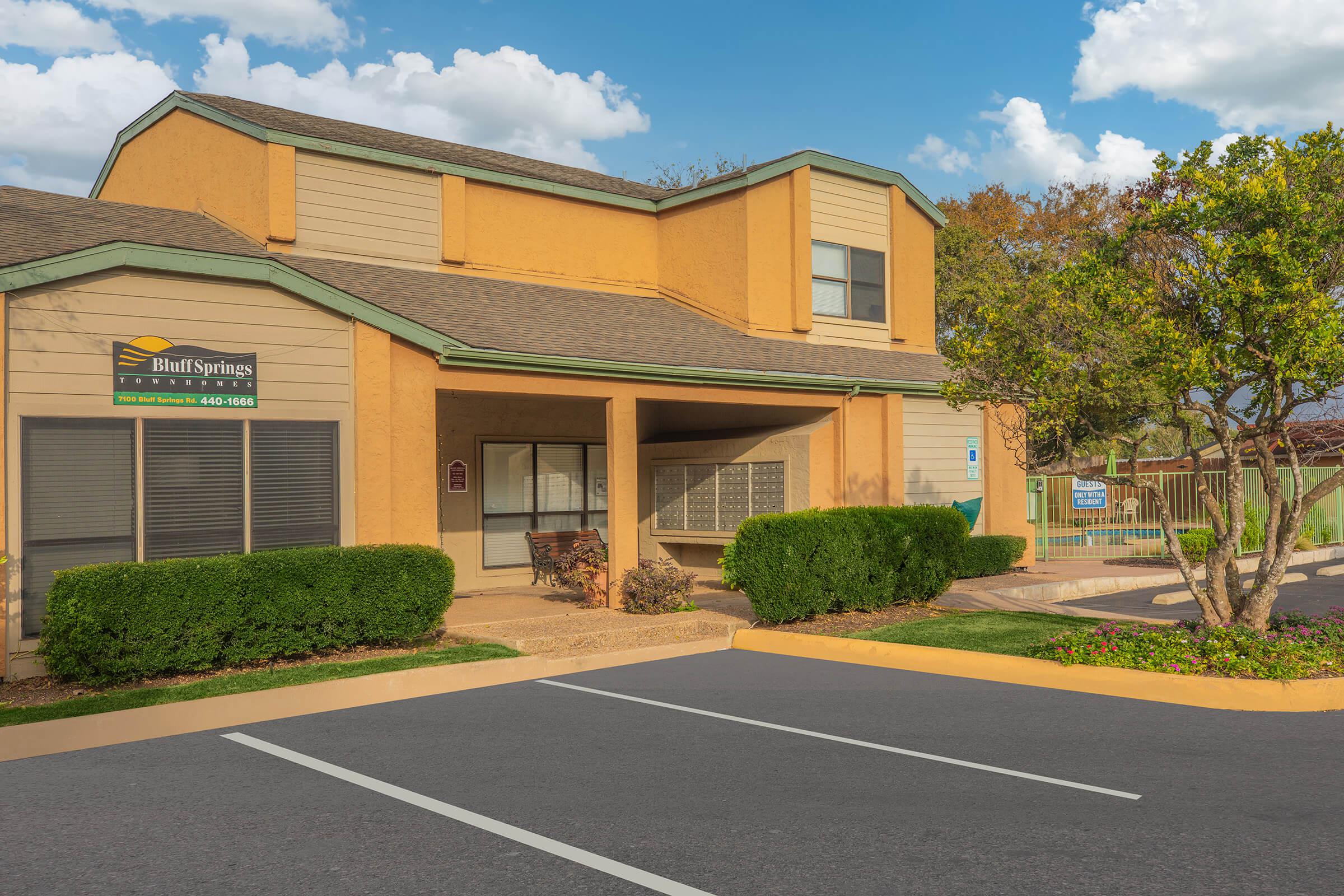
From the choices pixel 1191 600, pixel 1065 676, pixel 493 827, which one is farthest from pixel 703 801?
pixel 1191 600

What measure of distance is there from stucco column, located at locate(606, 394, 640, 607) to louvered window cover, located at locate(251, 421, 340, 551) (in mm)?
3804

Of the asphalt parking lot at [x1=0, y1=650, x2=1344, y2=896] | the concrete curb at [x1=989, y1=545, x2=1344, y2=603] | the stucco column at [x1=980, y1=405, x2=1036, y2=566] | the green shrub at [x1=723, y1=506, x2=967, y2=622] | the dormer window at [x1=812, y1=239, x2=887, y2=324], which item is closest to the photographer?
the asphalt parking lot at [x1=0, y1=650, x2=1344, y2=896]

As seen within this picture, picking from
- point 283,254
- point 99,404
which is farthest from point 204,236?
point 99,404

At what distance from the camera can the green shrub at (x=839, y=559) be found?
1326 cm

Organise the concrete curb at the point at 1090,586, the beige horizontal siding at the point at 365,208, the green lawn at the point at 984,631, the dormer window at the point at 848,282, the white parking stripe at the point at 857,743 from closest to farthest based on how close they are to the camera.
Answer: the white parking stripe at the point at 857,743 < the green lawn at the point at 984,631 < the beige horizontal siding at the point at 365,208 < the concrete curb at the point at 1090,586 < the dormer window at the point at 848,282

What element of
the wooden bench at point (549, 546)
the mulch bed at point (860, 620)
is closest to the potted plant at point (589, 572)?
the wooden bench at point (549, 546)

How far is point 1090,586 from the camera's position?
17984mm

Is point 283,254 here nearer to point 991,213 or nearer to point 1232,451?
point 1232,451

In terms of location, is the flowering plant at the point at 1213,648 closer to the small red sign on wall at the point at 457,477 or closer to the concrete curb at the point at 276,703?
the concrete curb at the point at 276,703

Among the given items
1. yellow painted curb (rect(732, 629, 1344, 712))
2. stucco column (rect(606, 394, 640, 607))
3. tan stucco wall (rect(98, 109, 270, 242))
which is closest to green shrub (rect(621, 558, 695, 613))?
stucco column (rect(606, 394, 640, 607))

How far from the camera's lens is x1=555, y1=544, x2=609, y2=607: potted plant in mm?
14688

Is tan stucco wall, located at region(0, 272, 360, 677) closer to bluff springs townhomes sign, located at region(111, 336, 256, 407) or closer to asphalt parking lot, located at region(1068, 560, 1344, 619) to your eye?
bluff springs townhomes sign, located at region(111, 336, 256, 407)

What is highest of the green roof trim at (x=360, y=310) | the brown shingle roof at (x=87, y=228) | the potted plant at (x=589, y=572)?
the brown shingle roof at (x=87, y=228)

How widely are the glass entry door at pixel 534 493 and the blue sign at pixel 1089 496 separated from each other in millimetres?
11214
